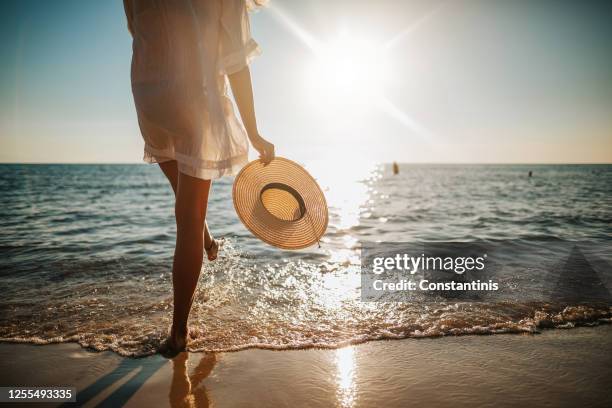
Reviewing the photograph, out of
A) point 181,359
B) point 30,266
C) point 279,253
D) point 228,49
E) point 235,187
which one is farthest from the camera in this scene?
point 279,253

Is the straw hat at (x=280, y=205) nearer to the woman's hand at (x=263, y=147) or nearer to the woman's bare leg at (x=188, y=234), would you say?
the woman's hand at (x=263, y=147)

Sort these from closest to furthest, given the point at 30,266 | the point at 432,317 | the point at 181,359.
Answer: the point at 181,359 < the point at 432,317 < the point at 30,266

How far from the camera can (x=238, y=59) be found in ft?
5.84

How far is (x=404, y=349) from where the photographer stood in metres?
2.26

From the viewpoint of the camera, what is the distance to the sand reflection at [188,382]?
1.72 metres

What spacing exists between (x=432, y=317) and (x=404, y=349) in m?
0.65

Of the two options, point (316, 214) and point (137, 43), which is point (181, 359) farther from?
point (137, 43)

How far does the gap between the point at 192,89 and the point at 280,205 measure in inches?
46.1

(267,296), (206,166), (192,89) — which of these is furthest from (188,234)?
(267,296)

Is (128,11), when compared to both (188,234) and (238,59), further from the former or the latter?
(188,234)

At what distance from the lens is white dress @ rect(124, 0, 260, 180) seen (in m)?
1.71

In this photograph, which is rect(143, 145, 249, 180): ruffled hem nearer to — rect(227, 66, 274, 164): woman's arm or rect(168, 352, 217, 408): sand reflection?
rect(227, 66, 274, 164): woman's arm

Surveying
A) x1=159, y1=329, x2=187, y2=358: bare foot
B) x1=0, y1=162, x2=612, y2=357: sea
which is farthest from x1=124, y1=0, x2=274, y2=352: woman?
x1=0, y1=162, x2=612, y2=357: sea

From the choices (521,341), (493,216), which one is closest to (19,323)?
(521,341)
